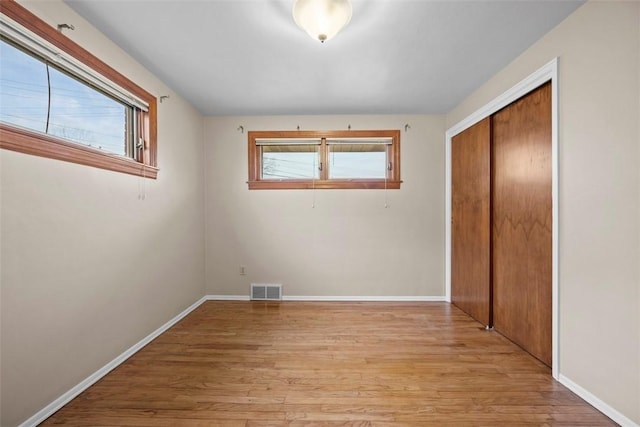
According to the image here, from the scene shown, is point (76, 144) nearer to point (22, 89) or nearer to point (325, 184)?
point (22, 89)

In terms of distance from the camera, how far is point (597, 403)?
1569 millimetres

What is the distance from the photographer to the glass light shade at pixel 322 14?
1.50 metres

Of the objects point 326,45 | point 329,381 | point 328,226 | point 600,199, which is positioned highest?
point 326,45

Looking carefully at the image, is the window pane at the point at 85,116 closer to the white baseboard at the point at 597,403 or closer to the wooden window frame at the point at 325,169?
the wooden window frame at the point at 325,169

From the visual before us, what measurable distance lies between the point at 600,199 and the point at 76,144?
3206 millimetres

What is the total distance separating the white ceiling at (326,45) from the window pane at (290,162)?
707 mm

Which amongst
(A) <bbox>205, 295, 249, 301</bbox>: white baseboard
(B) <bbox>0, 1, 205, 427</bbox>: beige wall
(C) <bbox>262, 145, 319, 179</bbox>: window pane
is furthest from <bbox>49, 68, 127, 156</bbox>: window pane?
(A) <bbox>205, 295, 249, 301</bbox>: white baseboard

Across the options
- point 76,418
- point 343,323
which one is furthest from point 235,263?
point 76,418

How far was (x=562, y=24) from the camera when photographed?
5.88ft

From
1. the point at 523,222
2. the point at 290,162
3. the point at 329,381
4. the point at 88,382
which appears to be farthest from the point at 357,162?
the point at 88,382

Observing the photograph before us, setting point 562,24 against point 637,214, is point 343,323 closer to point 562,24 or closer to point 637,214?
point 637,214

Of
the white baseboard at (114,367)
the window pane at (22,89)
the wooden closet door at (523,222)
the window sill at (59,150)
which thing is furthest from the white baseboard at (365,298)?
the window pane at (22,89)

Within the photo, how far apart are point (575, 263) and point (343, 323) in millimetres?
1956

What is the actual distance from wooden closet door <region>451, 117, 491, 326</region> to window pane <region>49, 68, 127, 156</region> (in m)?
3.33
